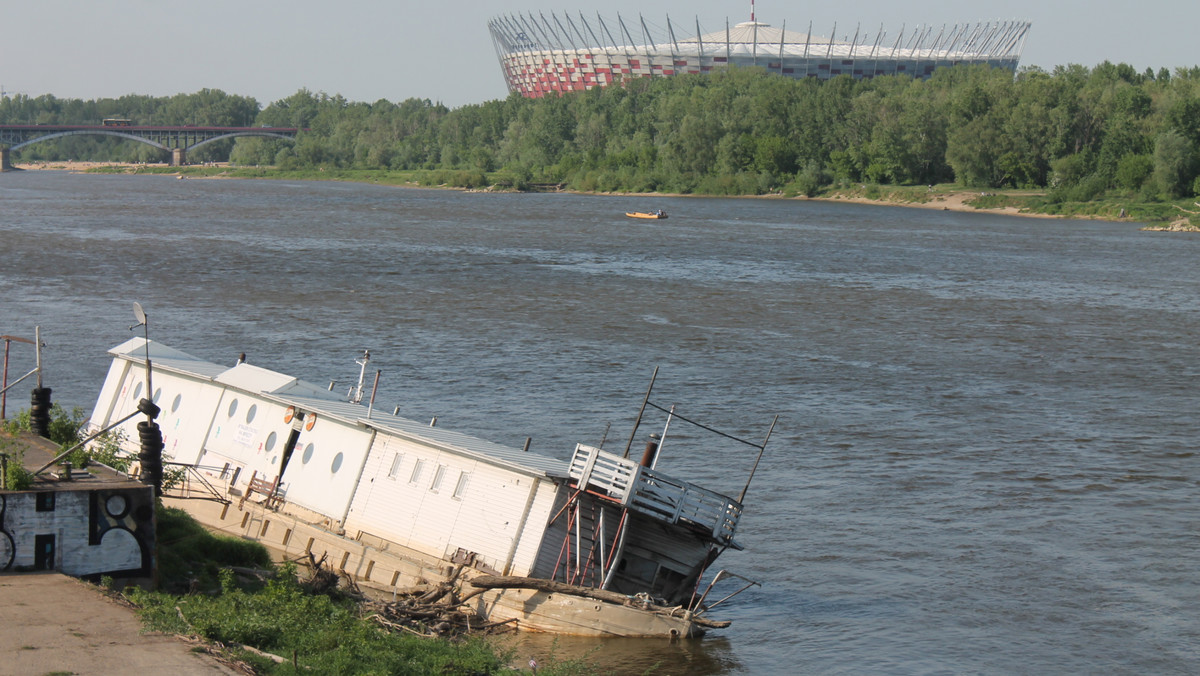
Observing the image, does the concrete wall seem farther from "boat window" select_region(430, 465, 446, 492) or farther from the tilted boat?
"boat window" select_region(430, 465, 446, 492)

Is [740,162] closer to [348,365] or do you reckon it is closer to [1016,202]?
[1016,202]

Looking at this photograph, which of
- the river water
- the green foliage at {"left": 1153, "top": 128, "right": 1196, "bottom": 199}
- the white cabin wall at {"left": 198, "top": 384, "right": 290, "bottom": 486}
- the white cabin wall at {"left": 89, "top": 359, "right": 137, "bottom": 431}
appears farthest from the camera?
the green foliage at {"left": 1153, "top": 128, "right": 1196, "bottom": 199}

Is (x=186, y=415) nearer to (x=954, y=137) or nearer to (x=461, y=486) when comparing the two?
(x=461, y=486)

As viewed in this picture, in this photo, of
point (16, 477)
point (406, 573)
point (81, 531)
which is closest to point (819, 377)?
point (406, 573)

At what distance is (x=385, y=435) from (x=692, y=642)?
7899 mm

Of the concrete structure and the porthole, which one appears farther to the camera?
the porthole

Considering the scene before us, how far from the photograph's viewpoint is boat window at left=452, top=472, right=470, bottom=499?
82.1 ft

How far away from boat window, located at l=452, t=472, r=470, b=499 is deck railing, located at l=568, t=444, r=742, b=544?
241 centimetres

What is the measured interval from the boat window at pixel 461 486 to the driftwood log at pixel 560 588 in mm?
2264

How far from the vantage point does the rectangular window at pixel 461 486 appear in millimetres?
25031

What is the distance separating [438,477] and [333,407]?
4324 mm

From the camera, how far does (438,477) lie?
25484 mm

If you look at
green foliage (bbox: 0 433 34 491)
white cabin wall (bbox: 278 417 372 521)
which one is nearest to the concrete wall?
green foliage (bbox: 0 433 34 491)

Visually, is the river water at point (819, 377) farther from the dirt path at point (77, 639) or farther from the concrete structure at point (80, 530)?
the dirt path at point (77, 639)
